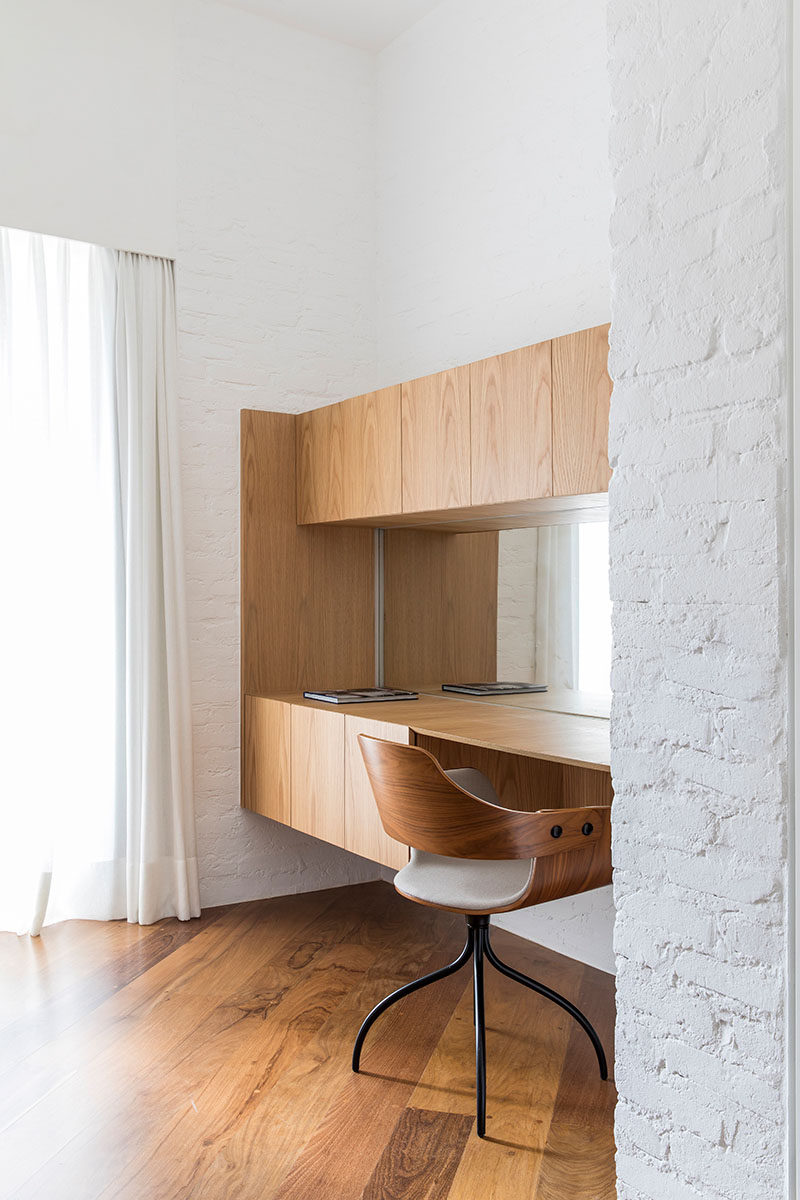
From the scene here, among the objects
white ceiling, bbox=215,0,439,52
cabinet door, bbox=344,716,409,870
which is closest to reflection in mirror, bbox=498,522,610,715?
cabinet door, bbox=344,716,409,870

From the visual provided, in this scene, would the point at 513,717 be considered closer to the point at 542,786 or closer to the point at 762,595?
the point at 542,786

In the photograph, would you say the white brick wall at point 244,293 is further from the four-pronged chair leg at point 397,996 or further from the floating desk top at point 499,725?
the four-pronged chair leg at point 397,996

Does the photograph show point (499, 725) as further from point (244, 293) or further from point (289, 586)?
point (244, 293)

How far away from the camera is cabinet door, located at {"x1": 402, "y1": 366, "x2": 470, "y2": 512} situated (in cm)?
276

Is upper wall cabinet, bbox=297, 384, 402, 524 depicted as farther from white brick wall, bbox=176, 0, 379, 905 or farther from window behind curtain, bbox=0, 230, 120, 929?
window behind curtain, bbox=0, 230, 120, 929

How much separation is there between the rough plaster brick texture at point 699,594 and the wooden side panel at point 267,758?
6.76ft

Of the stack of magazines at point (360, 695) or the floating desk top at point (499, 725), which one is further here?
the stack of magazines at point (360, 695)

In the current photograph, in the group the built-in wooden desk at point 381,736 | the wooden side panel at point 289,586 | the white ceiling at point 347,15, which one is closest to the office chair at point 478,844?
the built-in wooden desk at point 381,736

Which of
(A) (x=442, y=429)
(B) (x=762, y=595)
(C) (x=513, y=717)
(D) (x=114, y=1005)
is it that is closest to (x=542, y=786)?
(C) (x=513, y=717)

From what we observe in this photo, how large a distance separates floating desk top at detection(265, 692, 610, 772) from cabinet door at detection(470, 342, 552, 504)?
615mm

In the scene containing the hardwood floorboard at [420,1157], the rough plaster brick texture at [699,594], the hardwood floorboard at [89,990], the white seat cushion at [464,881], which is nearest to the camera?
the rough plaster brick texture at [699,594]

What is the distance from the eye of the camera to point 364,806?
2.94 m

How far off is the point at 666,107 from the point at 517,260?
1.92 m

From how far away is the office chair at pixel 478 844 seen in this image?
208 centimetres
